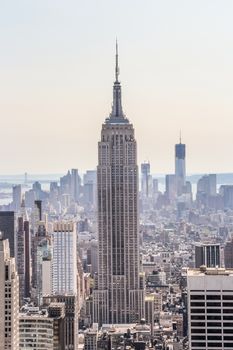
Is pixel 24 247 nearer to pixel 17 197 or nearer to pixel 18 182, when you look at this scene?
pixel 17 197

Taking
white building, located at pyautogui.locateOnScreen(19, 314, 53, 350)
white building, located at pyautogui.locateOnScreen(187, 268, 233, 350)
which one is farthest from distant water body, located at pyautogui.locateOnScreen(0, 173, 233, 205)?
white building, located at pyautogui.locateOnScreen(187, 268, 233, 350)

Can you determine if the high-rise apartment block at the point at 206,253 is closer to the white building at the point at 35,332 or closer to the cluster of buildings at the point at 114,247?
the cluster of buildings at the point at 114,247

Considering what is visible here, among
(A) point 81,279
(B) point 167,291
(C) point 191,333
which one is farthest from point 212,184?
(C) point 191,333

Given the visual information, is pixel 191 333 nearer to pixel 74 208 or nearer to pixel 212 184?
pixel 212 184

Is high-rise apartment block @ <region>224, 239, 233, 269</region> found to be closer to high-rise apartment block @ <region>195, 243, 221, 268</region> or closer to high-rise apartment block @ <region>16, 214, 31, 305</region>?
high-rise apartment block @ <region>195, 243, 221, 268</region>

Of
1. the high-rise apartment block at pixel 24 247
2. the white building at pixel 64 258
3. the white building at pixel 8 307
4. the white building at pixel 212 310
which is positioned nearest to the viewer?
the white building at pixel 212 310

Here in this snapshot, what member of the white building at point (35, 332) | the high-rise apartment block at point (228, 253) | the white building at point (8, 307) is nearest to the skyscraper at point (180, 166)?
the high-rise apartment block at point (228, 253)

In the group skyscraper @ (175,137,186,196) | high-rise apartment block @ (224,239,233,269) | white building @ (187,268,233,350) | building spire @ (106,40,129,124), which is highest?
building spire @ (106,40,129,124)
